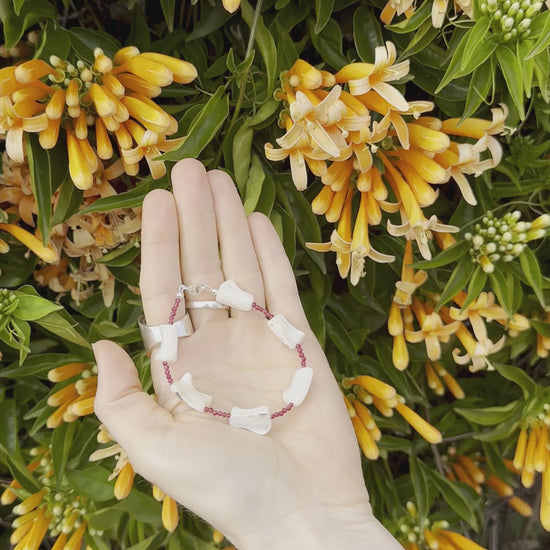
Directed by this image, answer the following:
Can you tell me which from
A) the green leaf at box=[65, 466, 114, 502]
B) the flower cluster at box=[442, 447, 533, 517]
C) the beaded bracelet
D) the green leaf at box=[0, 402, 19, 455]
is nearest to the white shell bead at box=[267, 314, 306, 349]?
the beaded bracelet

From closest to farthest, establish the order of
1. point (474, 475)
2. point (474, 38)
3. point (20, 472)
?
point (474, 38) < point (20, 472) < point (474, 475)

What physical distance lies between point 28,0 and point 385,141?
0.51m

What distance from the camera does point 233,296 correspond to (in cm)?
80

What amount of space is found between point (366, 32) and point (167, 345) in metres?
0.54

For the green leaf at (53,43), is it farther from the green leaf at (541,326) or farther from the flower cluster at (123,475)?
the green leaf at (541,326)

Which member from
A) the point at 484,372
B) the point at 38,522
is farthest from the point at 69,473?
the point at 484,372

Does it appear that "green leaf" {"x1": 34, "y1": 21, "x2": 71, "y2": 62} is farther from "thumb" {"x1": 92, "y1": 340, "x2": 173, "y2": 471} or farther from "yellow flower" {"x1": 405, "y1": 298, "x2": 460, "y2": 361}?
"yellow flower" {"x1": 405, "y1": 298, "x2": 460, "y2": 361}

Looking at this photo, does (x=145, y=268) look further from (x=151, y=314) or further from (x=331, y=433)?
(x=331, y=433)

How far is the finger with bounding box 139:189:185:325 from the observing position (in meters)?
0.74

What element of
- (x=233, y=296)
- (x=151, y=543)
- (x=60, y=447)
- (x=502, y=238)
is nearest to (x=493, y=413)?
(x=502, y=238)

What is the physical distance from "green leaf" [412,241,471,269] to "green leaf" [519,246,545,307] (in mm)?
83

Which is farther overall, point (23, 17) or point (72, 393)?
point (72, 393)

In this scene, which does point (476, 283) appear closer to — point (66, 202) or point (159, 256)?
point (159, 256)

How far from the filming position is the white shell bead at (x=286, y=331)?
0.81m
